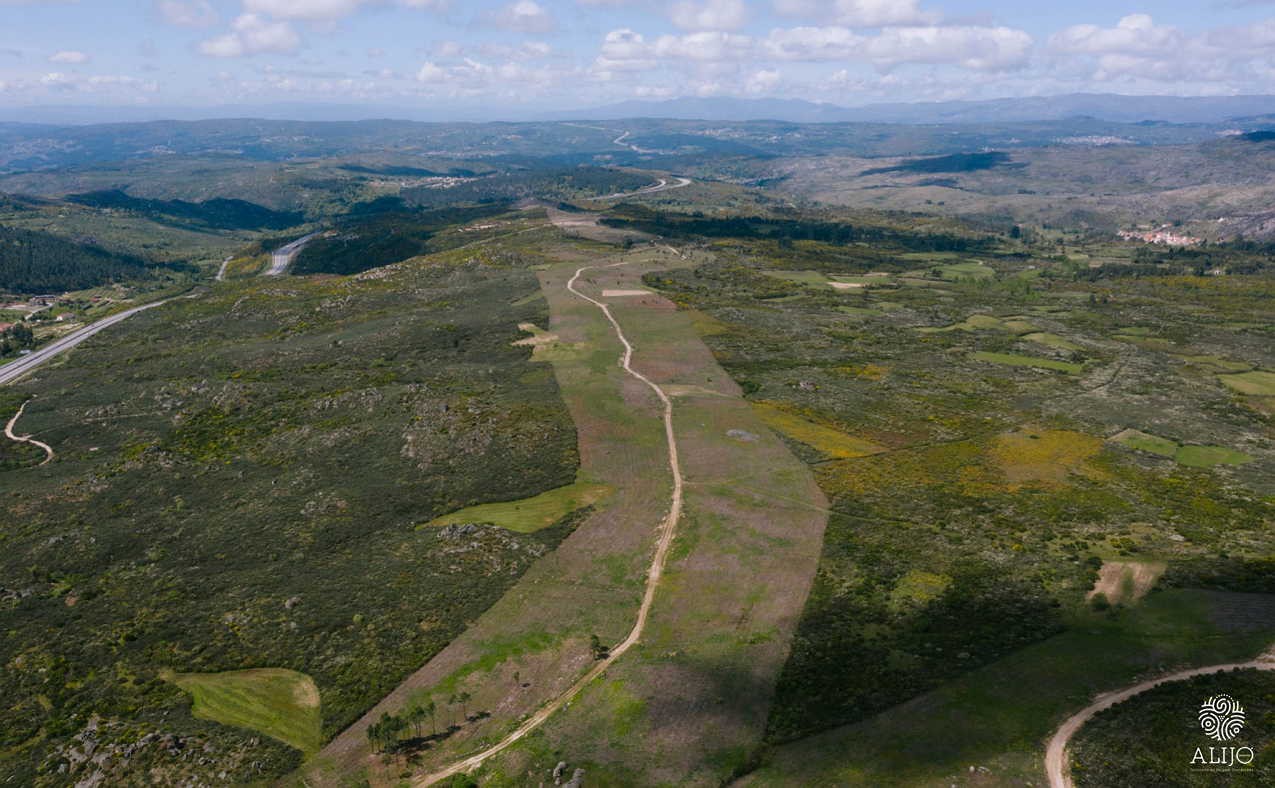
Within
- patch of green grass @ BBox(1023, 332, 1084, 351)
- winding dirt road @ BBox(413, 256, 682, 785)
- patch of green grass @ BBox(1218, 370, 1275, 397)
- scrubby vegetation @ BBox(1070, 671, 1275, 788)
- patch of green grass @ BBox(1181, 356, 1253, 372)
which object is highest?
patch of green grass @ BBox(1023, 332, 1084, 351)

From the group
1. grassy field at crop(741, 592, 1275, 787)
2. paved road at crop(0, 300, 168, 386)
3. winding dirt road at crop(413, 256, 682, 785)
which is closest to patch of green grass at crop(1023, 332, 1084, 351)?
winding dirt road at crop(413, 256, 682, 785)

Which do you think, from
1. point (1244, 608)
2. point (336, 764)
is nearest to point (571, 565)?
point (336, 764)

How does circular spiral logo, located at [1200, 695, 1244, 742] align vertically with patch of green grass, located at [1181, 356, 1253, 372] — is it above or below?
below

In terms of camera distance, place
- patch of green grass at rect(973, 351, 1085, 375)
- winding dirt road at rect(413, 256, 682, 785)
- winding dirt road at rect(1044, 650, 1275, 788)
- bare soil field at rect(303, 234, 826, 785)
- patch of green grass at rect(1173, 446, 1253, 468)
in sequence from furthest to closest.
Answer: patch of green grass at rect(973, 351, 1085, 375) → patch of green grass at rect(1173, 446, 1253, 468) → bare soil field at rect(303, 234, 826, 785) → winding dirt road at rect(413, 256, 682, 785) → winding dirt road at rect(1044, 650, 1275, 788)

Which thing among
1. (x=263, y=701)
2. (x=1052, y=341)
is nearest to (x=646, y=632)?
(x=263, y=701)

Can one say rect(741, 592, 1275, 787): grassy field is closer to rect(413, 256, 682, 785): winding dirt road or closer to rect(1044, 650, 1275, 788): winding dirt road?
rect(1044, 650, 1275, 788): winding dirt road

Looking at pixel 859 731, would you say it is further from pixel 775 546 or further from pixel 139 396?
pixel 139 396
